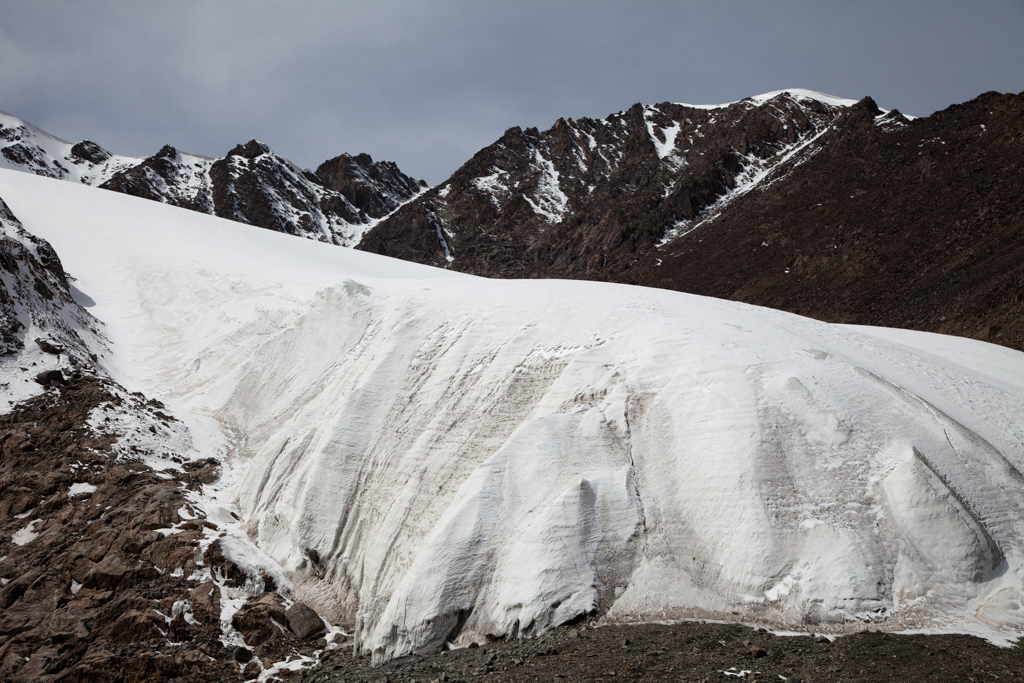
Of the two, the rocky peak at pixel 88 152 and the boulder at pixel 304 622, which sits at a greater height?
the rocky peak at pixel 88 152

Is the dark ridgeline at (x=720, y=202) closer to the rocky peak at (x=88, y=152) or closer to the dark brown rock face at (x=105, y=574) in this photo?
the rocky peak at (x=88, y=152)

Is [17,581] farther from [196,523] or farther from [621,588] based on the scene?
[621,588]

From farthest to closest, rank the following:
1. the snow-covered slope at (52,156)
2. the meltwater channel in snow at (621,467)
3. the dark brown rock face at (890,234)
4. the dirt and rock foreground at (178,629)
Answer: the snow-covered slope at (52,156) < the dark brown rock face at (890,234) < the meltwater channel in snow at (621,467) < the dirt and rock foreground at (178,629)

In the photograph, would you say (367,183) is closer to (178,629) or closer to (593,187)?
(593,187)

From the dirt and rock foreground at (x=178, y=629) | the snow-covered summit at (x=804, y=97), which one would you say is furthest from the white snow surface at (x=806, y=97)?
the dirt and rock foreground at (x=178, y=629)

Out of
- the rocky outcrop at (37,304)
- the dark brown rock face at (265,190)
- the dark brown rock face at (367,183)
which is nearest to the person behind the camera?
the rocky outcrop at (37,304)

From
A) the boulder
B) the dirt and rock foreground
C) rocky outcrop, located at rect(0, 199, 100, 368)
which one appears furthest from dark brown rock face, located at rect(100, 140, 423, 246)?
the boulder

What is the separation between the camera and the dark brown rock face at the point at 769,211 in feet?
127

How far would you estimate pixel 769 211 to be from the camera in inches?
2363

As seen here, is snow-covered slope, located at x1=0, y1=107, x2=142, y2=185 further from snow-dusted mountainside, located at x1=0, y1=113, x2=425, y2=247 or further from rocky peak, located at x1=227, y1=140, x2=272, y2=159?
rocky peak, located at x1=227, y1=140, x2=272, y2=159

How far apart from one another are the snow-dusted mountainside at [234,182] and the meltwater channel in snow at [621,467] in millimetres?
89431

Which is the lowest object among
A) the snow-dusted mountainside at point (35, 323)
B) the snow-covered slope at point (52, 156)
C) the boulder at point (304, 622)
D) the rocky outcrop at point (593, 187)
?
the boulder at point (304, 622)

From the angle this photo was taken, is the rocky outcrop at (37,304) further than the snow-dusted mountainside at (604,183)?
No

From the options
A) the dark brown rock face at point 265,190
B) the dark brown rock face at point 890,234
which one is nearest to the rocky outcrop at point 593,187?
the dark brown rock face at point 890,234
